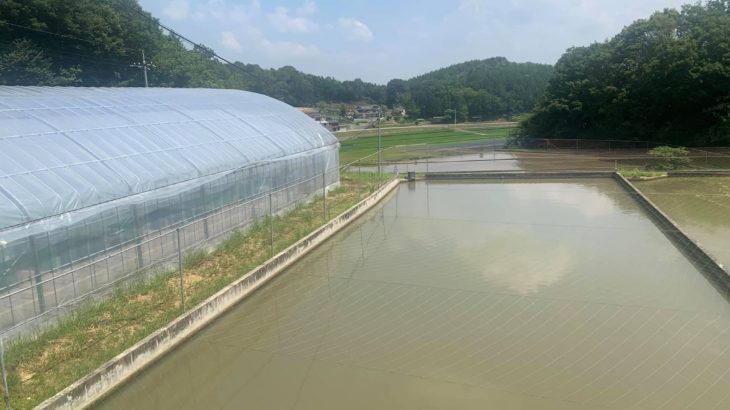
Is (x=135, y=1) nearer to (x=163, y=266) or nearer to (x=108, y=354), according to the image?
A: (x=163, y=266)

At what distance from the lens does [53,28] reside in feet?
155

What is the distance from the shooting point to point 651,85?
39031 mm

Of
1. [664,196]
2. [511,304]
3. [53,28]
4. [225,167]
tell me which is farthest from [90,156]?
[53,28]

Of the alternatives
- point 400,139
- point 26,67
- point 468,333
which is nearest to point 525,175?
point 468,333

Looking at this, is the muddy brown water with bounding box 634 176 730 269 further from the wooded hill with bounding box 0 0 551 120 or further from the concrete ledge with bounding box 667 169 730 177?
the wooded hill with bounding box 0 0 551 120

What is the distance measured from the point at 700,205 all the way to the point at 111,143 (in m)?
20.9

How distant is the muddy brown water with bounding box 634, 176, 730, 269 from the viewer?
16.0 m

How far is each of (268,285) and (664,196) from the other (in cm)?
1821

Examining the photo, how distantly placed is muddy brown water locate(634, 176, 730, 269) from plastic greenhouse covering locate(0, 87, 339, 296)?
1408cm

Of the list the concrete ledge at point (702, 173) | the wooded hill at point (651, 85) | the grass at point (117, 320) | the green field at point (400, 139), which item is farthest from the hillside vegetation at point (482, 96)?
the grass at point (117, 320)

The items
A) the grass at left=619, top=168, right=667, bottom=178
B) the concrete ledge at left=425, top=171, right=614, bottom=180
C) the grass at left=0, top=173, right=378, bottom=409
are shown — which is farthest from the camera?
the concrete ledge at left=425, top=171, right=614, bottom=180

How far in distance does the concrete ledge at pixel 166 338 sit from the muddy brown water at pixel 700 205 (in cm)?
1141

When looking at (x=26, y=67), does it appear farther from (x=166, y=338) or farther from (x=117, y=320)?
(x=166, y=338)

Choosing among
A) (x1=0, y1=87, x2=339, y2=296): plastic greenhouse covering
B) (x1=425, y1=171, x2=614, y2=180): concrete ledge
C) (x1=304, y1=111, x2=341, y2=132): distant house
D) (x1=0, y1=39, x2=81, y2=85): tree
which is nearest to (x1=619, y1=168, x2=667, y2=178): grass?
(x1=425, y1=171, x2=614, y2=180): concrete ledge
